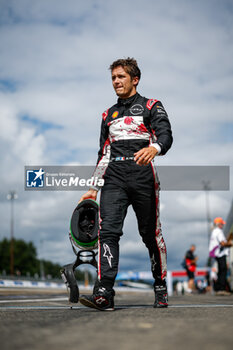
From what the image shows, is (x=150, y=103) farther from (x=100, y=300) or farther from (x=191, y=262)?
(x=191, y=262)

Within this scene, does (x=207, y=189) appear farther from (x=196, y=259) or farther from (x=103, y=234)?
(x=103, y=234)

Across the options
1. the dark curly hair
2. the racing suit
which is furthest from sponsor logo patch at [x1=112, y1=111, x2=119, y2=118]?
the dark curly hair

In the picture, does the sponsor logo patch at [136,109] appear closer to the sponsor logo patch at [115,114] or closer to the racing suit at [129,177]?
the racing suit at [129,177]

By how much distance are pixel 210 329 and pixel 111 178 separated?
240 cm

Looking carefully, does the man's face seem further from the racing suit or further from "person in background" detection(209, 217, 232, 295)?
"person in background" detection(209, 217, 232, 295)

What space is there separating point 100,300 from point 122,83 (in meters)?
2.01

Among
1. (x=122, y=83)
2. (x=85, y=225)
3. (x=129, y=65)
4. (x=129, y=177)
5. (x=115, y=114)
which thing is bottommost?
(x=85, y=225)

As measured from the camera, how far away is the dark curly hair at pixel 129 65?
4770mm

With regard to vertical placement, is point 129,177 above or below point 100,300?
above

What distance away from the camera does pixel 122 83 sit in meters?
4.75

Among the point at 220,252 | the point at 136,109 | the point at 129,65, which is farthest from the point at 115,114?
the point at 220,252

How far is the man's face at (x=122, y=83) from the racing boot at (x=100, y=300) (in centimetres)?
182

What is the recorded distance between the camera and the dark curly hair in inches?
188

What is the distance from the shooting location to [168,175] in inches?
287
